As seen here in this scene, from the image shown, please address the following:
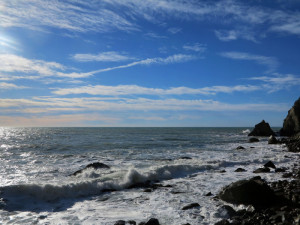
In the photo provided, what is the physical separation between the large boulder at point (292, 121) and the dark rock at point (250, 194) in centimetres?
5078

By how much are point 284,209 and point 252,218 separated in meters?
1.22

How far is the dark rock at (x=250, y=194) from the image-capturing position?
813 cm

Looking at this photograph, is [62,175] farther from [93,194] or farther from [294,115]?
[294,115]

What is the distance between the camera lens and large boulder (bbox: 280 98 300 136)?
51.8m

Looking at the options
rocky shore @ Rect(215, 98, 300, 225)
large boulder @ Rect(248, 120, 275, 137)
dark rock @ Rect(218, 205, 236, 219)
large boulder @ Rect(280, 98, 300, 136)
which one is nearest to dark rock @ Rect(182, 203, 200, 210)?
dark rock @ Rect(218, 205, 236, 219)

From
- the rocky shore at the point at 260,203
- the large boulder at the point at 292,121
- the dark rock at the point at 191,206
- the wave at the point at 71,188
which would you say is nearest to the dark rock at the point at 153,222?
the rocky shore at the point at 260,203

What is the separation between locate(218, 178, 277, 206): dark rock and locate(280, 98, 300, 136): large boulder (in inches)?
1999

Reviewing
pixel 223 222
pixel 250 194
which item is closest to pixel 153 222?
pixel 223 222

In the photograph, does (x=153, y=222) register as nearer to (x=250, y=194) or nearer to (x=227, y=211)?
(x=227, y=211)

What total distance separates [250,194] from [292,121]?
54.4 meters

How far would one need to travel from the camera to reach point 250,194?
27.3 feet

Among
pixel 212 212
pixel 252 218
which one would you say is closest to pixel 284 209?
pixel 252 218

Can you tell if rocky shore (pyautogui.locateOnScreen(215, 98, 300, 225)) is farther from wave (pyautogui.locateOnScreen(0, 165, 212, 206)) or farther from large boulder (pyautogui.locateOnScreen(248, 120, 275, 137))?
large boulder (pyautogui.locateOnScreen(248, 120, 275, 137))

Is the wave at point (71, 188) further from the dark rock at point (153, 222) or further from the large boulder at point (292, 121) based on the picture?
the large boulder at point (292, 121)
